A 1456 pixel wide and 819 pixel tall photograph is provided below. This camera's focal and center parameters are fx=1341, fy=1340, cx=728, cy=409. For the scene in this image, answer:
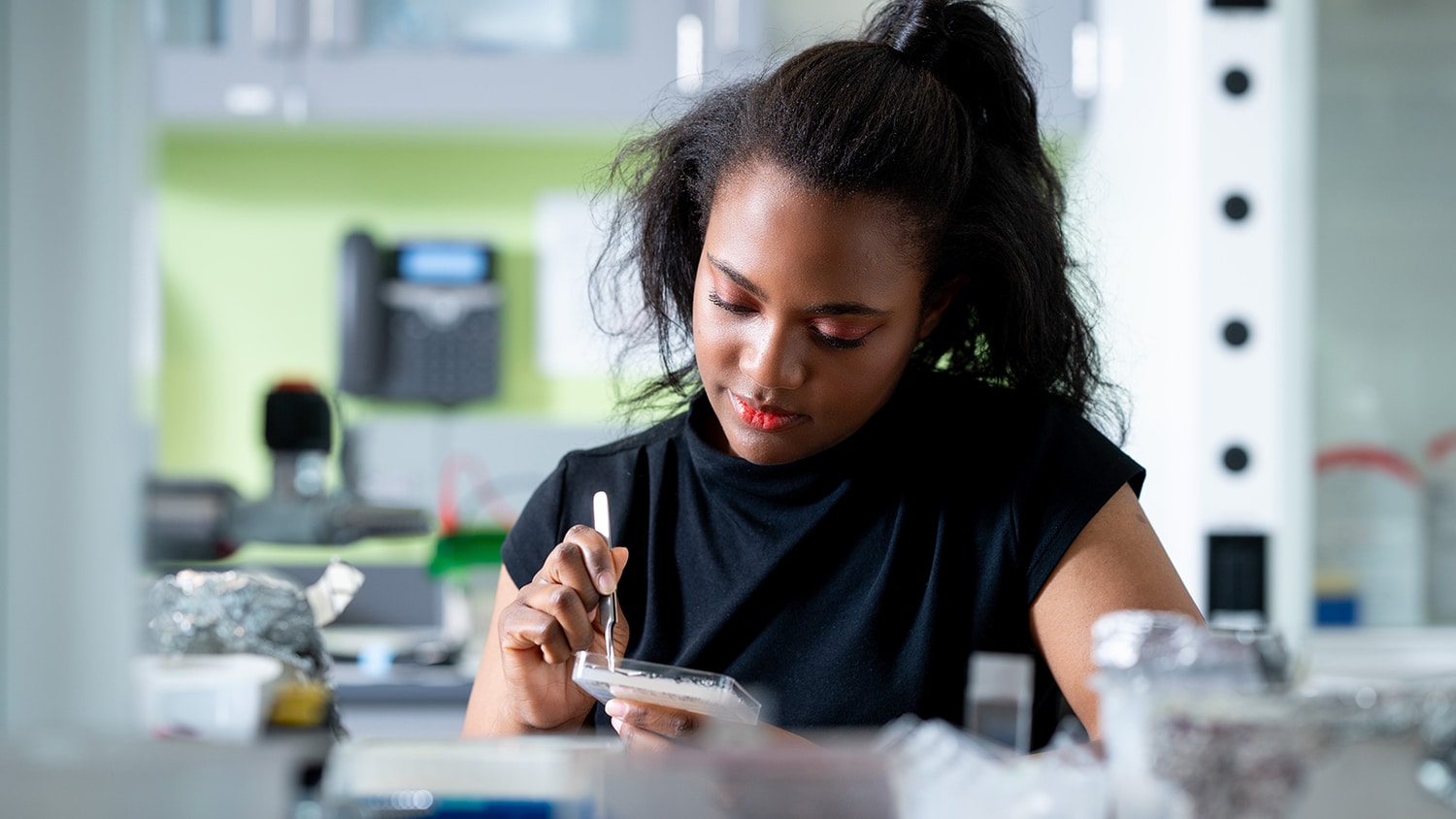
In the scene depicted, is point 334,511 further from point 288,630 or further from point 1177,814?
point 1177,814

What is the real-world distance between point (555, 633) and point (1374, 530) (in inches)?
62.2

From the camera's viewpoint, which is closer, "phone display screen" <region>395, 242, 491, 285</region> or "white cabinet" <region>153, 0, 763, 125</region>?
"white cabinet" <region>153, 0, 763, 125</region>

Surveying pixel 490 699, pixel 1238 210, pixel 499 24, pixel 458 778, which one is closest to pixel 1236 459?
pixel 1238 210

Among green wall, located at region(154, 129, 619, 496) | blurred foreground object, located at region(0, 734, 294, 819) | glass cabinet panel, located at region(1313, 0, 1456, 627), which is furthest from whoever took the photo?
green wall, located at region(154, 129, 619, 496)

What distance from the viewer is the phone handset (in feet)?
8.55

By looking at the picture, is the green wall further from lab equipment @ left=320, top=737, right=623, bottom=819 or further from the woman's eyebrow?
lab equipment @ left=320, top=737, right=623, bottom=819

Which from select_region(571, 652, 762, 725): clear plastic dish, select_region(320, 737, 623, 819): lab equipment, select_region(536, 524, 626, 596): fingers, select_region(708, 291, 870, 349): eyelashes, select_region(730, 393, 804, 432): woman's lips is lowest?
select_region(571, 652, 762, 725): clear plastic dish

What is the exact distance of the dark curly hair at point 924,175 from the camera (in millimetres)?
1097

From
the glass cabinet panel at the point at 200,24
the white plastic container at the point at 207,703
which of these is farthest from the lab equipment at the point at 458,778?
the glass cabinet panel at the point at 200,24

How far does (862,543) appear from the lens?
116 cm

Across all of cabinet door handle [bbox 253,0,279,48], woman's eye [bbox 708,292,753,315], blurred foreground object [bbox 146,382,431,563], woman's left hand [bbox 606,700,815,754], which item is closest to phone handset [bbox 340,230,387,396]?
cabinet door handle [bbox 253,0,279,48]

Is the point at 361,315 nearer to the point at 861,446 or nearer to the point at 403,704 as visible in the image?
the point at 403,704

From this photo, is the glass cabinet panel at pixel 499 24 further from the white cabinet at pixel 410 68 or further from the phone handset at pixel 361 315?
the phone handset at pixel 361 315

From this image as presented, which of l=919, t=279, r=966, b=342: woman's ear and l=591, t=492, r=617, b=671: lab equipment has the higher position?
l=919, t=279, r=966, b=342: woman's ear
